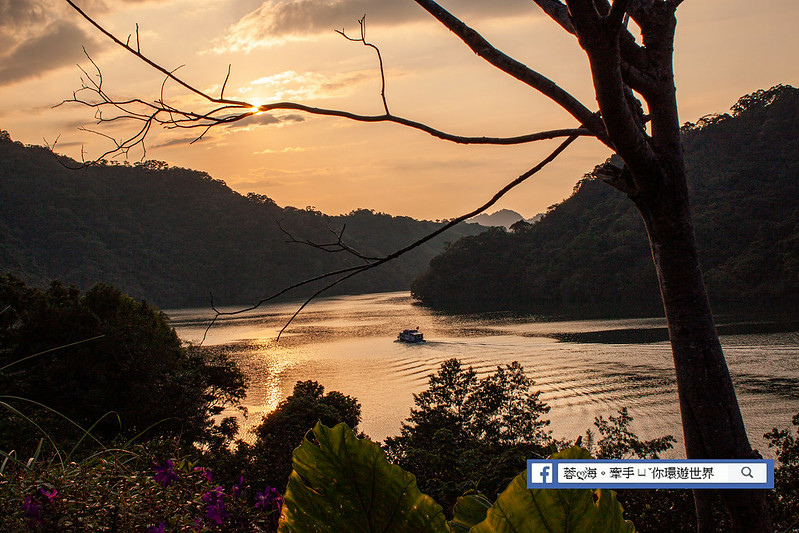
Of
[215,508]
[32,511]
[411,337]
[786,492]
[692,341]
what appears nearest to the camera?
[692,341]

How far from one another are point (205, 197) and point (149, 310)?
75.7m

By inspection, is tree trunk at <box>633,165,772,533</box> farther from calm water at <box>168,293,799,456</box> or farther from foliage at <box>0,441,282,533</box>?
calm water at <box>168,293,799,456</box>

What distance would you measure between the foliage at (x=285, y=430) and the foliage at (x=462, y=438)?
2.10 m

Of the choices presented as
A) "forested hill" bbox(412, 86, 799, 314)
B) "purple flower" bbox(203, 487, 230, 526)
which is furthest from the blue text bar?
"forested hill" bbox(412, 86, 799, 314)

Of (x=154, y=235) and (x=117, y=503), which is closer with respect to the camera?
(x=117, y=503)

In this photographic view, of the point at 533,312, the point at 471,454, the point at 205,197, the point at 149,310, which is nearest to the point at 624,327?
the point at 533,312

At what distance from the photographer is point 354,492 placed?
376mm

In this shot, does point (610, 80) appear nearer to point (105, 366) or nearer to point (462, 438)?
point (462, 438)

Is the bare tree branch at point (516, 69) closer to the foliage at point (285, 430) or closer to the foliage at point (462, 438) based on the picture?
the foliage at point (462, 438)

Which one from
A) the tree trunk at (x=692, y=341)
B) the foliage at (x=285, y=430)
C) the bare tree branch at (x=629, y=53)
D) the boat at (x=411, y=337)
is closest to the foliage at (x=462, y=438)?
the foliage at (x=285, y=430)

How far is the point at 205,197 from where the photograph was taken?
89625 millimetres

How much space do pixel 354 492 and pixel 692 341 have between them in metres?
1.38

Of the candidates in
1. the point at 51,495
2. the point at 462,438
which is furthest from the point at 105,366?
the point at 51,495

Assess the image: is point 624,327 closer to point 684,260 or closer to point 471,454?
point 471,454
